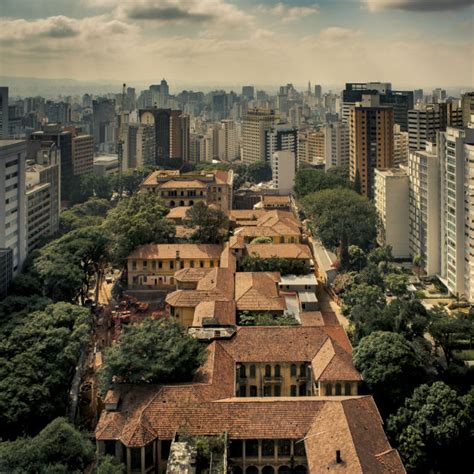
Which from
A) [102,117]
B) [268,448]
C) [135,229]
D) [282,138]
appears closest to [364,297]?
[268,448]

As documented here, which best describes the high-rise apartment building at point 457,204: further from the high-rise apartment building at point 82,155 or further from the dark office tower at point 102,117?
the dark office tower at point 102,117

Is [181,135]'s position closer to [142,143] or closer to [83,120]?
[142,143]

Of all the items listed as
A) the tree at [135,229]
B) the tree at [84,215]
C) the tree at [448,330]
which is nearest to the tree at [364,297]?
the tree at [448,330]

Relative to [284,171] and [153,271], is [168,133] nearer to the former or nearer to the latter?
[284,171]

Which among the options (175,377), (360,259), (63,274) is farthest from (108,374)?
(360,259)

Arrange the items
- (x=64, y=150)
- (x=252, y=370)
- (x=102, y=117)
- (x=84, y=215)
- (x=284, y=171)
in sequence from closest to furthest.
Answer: (x=252, y=370) → (x=84, y=215) → (x=284, y=171) → (x=64, y=150) → (x=102, y=117)
